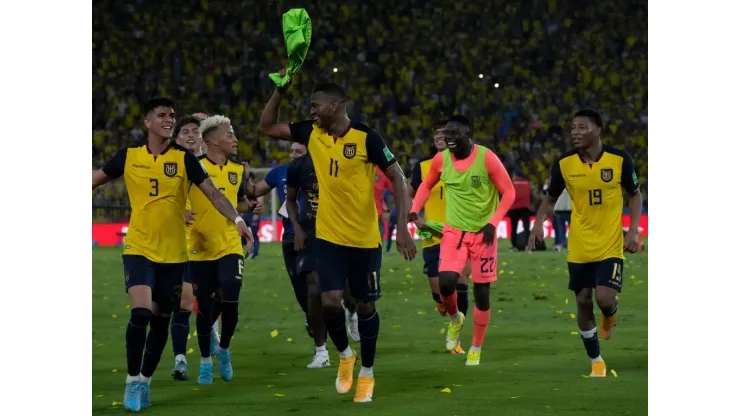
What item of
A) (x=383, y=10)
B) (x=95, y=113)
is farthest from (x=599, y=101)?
(x=95, y=113)

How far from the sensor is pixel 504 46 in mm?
45156

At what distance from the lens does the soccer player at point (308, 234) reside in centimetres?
925

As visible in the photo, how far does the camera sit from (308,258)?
9195 mm

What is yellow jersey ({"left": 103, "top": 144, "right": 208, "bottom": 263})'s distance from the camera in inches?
345

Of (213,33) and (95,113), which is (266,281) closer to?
(95,113)

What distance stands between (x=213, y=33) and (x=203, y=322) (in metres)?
35.8

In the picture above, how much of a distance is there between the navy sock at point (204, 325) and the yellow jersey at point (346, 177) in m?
1.84

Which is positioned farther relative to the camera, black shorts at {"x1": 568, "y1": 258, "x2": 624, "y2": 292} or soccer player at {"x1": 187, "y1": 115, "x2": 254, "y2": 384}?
soccer player at {"x1": 187, "y1": 115, "x2": 254, "y2": 384}

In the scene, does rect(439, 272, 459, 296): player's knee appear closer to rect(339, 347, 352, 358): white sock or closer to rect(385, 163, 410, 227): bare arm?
rect(339, 347, 352, 358): white sock

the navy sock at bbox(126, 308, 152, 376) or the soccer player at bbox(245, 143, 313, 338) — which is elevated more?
the soccer player at bbox(245, 143, 313, 338)

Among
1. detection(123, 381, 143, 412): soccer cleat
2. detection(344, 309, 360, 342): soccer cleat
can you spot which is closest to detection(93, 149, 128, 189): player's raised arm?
detection(123, 381, 143, 412): soccer cleat

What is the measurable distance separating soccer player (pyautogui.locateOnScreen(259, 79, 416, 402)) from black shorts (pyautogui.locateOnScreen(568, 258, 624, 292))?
6.47 feet

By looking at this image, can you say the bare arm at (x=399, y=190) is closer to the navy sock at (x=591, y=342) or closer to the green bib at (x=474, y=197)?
the navy sock at (x=591, y=342)

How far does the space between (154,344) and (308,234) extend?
1447 millimetres
